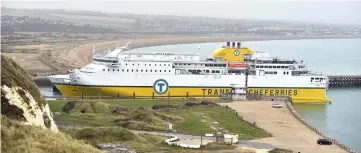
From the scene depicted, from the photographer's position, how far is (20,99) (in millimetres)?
17922

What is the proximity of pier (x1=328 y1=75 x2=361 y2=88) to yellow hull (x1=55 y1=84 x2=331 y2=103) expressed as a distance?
13.5 metres

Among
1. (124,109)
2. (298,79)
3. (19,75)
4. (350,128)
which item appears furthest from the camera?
(298,79)

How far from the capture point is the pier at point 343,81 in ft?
209

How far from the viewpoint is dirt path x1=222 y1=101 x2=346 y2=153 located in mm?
28875

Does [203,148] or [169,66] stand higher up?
[169,66]

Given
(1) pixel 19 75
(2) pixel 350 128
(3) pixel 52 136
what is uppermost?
(1) pixel 19 75

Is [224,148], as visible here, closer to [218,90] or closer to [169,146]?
[169,146]

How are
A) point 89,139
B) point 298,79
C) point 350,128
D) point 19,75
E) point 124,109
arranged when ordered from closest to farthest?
point 19,75, point 89,139, point 124,109, point 350,128, point 298,79

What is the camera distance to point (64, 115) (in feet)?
103

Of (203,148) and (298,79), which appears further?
(298,79)

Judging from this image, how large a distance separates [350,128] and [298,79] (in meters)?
12.2

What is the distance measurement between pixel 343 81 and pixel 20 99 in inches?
2054

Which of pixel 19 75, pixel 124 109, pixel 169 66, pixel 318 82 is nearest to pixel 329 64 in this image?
pixel 318 82

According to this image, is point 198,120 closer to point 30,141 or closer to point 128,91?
point 128,91
